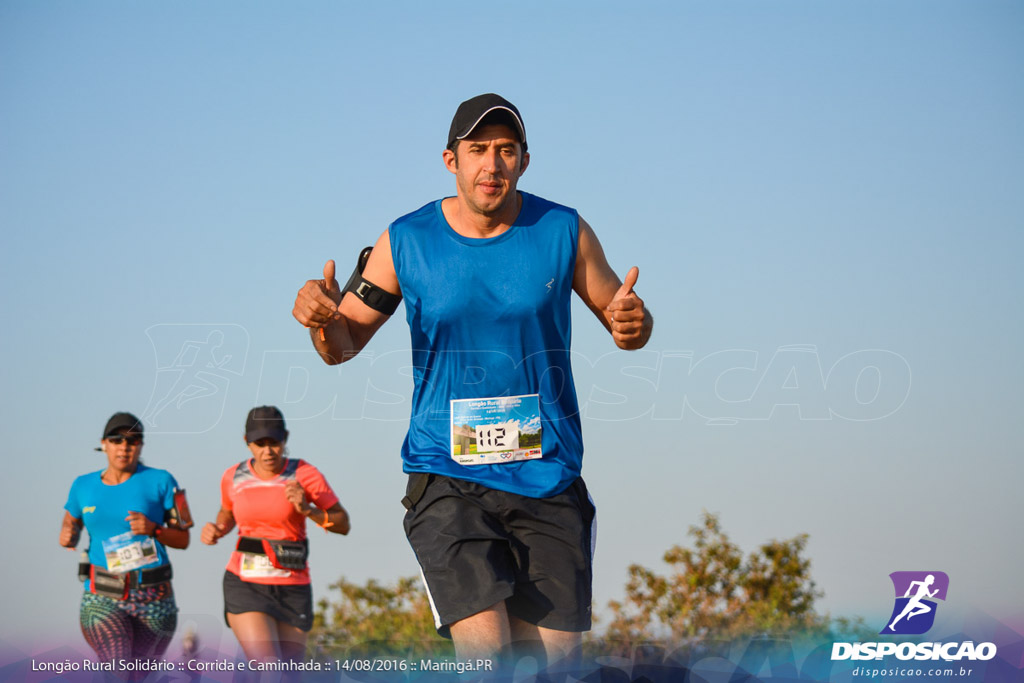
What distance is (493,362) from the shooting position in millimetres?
4234

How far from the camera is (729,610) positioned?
533 inches

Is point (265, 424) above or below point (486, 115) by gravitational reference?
below

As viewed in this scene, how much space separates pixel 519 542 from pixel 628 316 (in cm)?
95

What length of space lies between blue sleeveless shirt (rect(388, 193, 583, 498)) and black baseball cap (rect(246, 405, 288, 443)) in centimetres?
364

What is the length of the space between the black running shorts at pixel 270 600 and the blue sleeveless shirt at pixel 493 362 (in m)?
3.64

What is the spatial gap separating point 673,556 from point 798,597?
5.70 feet

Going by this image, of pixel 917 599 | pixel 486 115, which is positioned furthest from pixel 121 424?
pixel 917 599

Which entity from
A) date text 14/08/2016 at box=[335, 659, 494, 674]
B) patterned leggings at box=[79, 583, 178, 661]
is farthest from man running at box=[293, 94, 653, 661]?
patterned leggings at box=[79, 583, 178, 661]

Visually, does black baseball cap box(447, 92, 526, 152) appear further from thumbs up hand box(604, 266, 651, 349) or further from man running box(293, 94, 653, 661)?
thumbs up hand box(604, 266, 651, 349)

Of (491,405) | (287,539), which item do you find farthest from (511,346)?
(287,539)

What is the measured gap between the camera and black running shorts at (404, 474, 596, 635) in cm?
411

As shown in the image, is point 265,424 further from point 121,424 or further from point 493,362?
point 493,362

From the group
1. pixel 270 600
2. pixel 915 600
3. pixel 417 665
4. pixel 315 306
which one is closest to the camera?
pixel 315 306

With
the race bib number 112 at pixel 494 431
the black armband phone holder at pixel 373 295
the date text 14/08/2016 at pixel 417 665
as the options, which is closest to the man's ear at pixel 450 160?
the black armband phone holder at pixel 373 295
